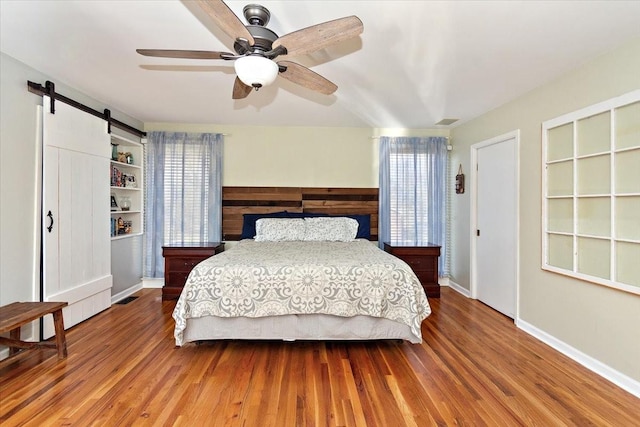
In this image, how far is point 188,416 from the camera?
180 centimetres

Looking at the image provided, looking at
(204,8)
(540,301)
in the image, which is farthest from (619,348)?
(204,8)

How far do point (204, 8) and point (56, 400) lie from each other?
245 centimetres

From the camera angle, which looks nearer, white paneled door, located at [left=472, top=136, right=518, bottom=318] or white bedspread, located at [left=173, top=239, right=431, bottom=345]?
white bedspread, located at [left=173, top=239, right=431, bottom=345]

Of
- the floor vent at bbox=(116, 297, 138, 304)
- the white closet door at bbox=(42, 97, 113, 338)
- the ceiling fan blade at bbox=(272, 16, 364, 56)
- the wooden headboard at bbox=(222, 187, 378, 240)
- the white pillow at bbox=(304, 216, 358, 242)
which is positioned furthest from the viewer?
the wooden headboard at bbox=(222, 187, 378, 240)

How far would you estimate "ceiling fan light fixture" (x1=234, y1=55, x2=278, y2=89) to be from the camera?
1.77 meters

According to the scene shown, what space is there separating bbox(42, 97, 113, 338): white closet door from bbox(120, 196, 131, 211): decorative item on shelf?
645 millimetres

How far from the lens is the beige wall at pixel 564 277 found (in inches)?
85.4

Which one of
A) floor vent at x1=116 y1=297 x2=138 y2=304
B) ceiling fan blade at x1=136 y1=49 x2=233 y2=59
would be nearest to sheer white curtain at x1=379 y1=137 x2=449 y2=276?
ceiling fan blade at x1=136 y1=49 x2=233 y2=59

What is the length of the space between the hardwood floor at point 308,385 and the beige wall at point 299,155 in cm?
249

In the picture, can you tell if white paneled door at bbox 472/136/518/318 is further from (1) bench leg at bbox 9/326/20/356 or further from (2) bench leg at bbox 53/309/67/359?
(1) bench leg at bbox 9/326/20/356

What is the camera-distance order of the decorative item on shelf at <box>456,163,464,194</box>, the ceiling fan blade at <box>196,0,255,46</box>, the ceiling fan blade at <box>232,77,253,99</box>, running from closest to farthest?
the ceiling fan blade at <box>196,0,255,46</box>, the ceiling fan blade at <box>232,77,253,99</box>, the decorative item on shelf at <box>456,163,464,194</box>

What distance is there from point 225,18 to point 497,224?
3514mm

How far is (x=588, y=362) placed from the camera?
239 centimetres

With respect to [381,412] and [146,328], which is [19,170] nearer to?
[146,328]
